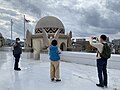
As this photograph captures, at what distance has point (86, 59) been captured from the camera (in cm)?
1171

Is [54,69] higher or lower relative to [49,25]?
lower

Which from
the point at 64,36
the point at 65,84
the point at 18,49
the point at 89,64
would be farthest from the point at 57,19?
the point at 65,84

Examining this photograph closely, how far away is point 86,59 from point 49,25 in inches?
792

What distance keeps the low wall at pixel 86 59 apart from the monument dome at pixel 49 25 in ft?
56.1

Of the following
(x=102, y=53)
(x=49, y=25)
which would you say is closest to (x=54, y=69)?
(x=102, y=53)

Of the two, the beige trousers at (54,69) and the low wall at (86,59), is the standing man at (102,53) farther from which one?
the low wall at (86,59)

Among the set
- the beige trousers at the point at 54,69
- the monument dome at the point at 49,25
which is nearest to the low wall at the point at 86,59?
the beige trousers at the point at 54,69

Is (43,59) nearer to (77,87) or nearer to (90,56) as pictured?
(90,56)

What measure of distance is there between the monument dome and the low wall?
673 inches

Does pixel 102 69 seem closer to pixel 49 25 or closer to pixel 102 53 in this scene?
pixel 102 53

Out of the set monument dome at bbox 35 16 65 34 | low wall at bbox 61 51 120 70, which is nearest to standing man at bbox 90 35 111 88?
low wall at bbox 61 51 120 70

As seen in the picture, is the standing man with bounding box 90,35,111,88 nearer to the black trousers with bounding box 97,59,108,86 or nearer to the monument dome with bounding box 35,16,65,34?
the black trousers with bounding box 97,59,108,86

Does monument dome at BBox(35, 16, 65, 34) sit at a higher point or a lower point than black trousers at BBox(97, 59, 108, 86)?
higher

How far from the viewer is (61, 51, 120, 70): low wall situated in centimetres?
982
